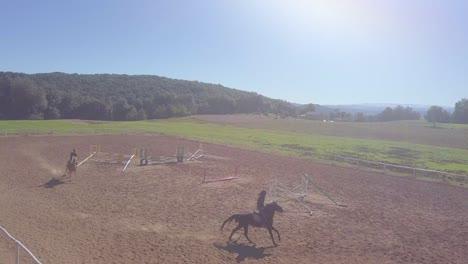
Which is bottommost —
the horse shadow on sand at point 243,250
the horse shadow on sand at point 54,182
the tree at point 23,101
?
the horse shadow on sand at point 243,250

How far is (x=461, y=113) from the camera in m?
99.3

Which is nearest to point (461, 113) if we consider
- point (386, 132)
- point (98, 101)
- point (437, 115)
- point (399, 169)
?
point (437, 115)

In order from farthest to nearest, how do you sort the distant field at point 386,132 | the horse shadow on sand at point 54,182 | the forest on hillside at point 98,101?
the forest on hillside at point 98,101 < the distant field at point 386,132 < the horse shadow on sand at point 54,182

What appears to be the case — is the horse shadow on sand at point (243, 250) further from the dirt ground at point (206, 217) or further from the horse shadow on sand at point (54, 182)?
the horse shadow on sand at point (54, 182)

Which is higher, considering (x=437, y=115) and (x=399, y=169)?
(x=437, y=115)

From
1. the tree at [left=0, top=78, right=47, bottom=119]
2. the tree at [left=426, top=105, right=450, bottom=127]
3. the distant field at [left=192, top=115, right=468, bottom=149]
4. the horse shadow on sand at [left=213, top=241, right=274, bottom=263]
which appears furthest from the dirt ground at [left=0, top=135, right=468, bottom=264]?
the tree at [left=426, top=105, right=450, bottom=127]

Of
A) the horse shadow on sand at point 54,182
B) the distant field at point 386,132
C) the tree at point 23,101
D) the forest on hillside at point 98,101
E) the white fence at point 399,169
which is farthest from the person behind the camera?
the forest on hillside at point 98,101

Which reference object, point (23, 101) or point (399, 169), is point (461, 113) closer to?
point (399, 169)

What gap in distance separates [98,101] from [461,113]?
8443 cm

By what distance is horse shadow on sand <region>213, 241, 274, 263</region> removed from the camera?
39.4ft

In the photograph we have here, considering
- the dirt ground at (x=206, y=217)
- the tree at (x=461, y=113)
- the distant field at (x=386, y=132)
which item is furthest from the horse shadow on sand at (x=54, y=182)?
the tree at (x=461, y=113)

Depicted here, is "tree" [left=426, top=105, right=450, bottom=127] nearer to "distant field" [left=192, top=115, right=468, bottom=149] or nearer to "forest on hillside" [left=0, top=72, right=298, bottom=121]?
"distant field" [left=192, top=115, right=468, bottom=149]

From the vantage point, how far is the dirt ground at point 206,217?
40.1 feet

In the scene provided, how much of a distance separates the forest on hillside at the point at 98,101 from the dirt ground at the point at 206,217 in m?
64.8
